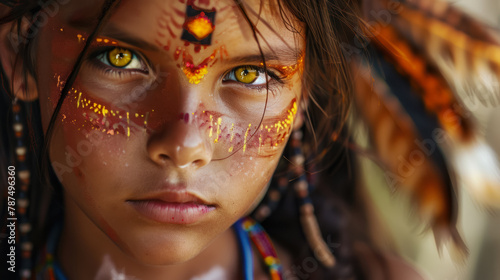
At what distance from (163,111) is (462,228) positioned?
0.66m

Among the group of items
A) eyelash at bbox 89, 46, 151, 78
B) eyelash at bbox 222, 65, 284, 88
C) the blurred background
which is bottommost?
A: the blurred background

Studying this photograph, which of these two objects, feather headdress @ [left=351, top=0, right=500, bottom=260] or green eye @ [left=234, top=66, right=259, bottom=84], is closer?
green eye @ [left=234, top=66, right=259, bottom=84]

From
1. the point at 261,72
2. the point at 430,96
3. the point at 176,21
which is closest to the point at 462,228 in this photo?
the point at 430,96

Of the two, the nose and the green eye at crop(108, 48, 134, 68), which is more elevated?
the green eye at crop(108, 48, 134, 68)

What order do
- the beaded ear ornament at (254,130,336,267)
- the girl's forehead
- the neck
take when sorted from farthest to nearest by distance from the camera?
the beaded ear ornament at (254,130,336,267) → the neck → the girl's forehead

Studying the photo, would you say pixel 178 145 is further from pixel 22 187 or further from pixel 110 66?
pixel 22 187

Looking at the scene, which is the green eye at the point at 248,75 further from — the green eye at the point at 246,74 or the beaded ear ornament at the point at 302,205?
the beaded ear ornament at the point at 302,205

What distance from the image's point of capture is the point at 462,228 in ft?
3.13

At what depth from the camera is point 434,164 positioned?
814 mm

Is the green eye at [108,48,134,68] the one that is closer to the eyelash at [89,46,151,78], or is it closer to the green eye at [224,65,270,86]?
the eyelash at [89,46,151,78]

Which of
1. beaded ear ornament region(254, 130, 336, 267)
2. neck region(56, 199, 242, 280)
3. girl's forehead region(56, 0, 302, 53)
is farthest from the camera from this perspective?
beaded ear ornament region(254, 130, 336, 267)

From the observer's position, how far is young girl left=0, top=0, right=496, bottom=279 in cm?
53

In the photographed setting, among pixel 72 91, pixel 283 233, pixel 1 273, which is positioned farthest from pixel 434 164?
pixel 1 273

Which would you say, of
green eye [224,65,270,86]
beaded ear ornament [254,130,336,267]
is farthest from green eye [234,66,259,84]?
beaded ear ornament [254,130,336,267]
